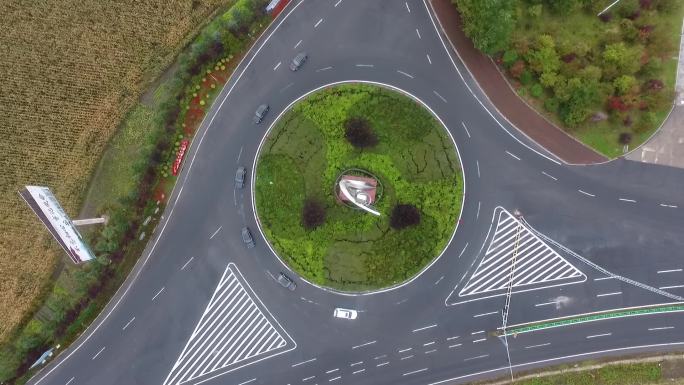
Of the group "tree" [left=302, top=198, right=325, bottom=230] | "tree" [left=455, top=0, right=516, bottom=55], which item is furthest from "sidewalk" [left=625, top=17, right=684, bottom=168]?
"tree" [left=302, top=198, right=325, bottom=230]

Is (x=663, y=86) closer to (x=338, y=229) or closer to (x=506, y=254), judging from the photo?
(x=506, y=254)

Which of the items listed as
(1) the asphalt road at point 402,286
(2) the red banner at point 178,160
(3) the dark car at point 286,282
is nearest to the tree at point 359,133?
(1) the asphalt road at point 402,286

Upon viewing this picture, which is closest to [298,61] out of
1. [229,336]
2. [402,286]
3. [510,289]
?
[402,286]

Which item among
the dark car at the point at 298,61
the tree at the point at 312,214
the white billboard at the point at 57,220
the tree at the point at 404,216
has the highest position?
the dark car at the point at 298,61

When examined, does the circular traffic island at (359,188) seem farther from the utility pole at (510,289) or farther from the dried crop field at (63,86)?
the dried crop field at (63,86)

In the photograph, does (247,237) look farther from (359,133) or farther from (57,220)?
(57,220)

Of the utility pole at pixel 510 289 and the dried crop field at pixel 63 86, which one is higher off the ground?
the dried crop field at pixel 63 86

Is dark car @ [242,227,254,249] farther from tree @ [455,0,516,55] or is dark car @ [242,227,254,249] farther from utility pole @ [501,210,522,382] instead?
tree @ [455,0,516,55]
